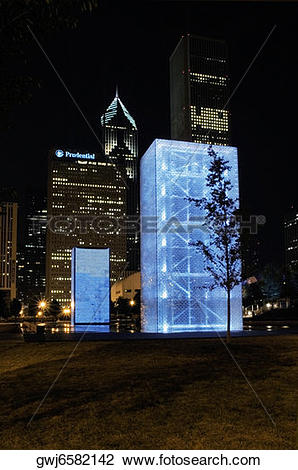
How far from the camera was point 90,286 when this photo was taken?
52.7m

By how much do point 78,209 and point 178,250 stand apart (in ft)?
473

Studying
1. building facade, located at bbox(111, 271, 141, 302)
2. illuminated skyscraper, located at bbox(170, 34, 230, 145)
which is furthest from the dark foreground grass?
illuminated skyscraper, located at bbox(170, 34, 230, 145)

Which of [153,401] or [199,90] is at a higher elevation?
[199,90]

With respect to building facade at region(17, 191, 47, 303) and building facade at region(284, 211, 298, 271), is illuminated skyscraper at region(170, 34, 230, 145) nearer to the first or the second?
building facade at region(284, 211, 298, 271)

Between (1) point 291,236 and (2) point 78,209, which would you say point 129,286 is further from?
(1) point 291,236

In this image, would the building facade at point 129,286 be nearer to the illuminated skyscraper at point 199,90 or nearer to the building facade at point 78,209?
the building facade at point 78,209

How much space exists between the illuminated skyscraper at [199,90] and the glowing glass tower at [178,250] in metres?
112

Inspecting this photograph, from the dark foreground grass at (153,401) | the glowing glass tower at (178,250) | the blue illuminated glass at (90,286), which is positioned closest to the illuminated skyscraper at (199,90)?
the blue illuminated glass at (90,286)

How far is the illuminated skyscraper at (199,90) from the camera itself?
466ft

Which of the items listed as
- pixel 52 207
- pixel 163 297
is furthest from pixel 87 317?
pixel 52 207

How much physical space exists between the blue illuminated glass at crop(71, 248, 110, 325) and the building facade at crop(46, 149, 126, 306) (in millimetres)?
103293

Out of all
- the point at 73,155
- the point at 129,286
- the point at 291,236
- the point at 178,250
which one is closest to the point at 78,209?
the point at 73,155
